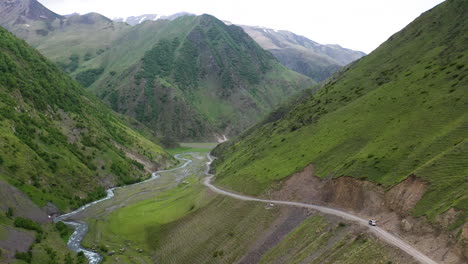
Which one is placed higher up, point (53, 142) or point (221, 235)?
point (53, 142)

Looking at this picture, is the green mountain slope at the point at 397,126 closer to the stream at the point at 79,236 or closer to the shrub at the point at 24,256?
the stream at the point at 79,236

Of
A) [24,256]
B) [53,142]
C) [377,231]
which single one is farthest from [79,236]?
[377,231]

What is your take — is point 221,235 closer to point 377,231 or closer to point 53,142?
point 377,231

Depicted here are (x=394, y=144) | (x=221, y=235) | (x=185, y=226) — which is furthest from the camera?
(x=185, y=226)

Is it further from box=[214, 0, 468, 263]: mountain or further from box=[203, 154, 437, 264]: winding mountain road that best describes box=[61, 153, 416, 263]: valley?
box=[214, 0, 468, 263]: mountain

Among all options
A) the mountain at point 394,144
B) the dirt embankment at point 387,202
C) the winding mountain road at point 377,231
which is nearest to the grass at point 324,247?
the winding mountain road at point 377,231

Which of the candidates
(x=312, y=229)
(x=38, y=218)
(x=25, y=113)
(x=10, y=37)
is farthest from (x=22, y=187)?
(x=10, y=37)

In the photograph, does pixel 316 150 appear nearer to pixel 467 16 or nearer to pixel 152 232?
pixel 152 232
